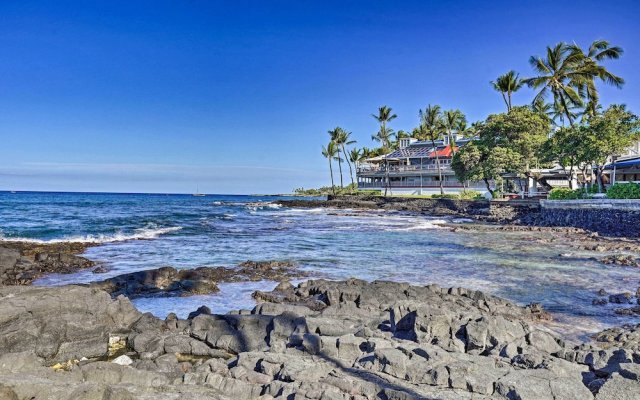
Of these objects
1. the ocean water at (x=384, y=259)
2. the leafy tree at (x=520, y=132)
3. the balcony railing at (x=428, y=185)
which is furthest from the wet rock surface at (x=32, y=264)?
the balcony railing at (x=428, y=185)

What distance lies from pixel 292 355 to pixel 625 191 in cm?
3406

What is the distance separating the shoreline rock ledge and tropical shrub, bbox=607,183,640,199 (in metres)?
27.2

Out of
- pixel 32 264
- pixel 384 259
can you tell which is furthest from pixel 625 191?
pixel 32 264

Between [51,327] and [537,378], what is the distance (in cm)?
765

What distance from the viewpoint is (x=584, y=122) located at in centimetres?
4216

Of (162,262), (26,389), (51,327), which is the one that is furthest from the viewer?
(162,262)

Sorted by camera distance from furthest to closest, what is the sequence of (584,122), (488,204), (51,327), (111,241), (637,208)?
(488,204) < (584,122) < (637,208) < (111,241) < (51,327)

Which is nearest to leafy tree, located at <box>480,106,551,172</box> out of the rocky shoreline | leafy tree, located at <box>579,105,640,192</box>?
leafy tree, located at <box>579,105,640,192</box>

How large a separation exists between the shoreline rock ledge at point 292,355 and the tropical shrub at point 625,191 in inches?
1070

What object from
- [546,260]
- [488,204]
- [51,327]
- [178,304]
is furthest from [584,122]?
[51,327]

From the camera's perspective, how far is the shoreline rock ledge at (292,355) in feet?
18.9

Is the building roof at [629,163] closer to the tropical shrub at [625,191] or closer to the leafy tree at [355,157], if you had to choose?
the tropical shrub at [625,191]

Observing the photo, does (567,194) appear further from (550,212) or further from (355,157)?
(355,157)

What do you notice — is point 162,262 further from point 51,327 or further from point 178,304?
point 51,327
